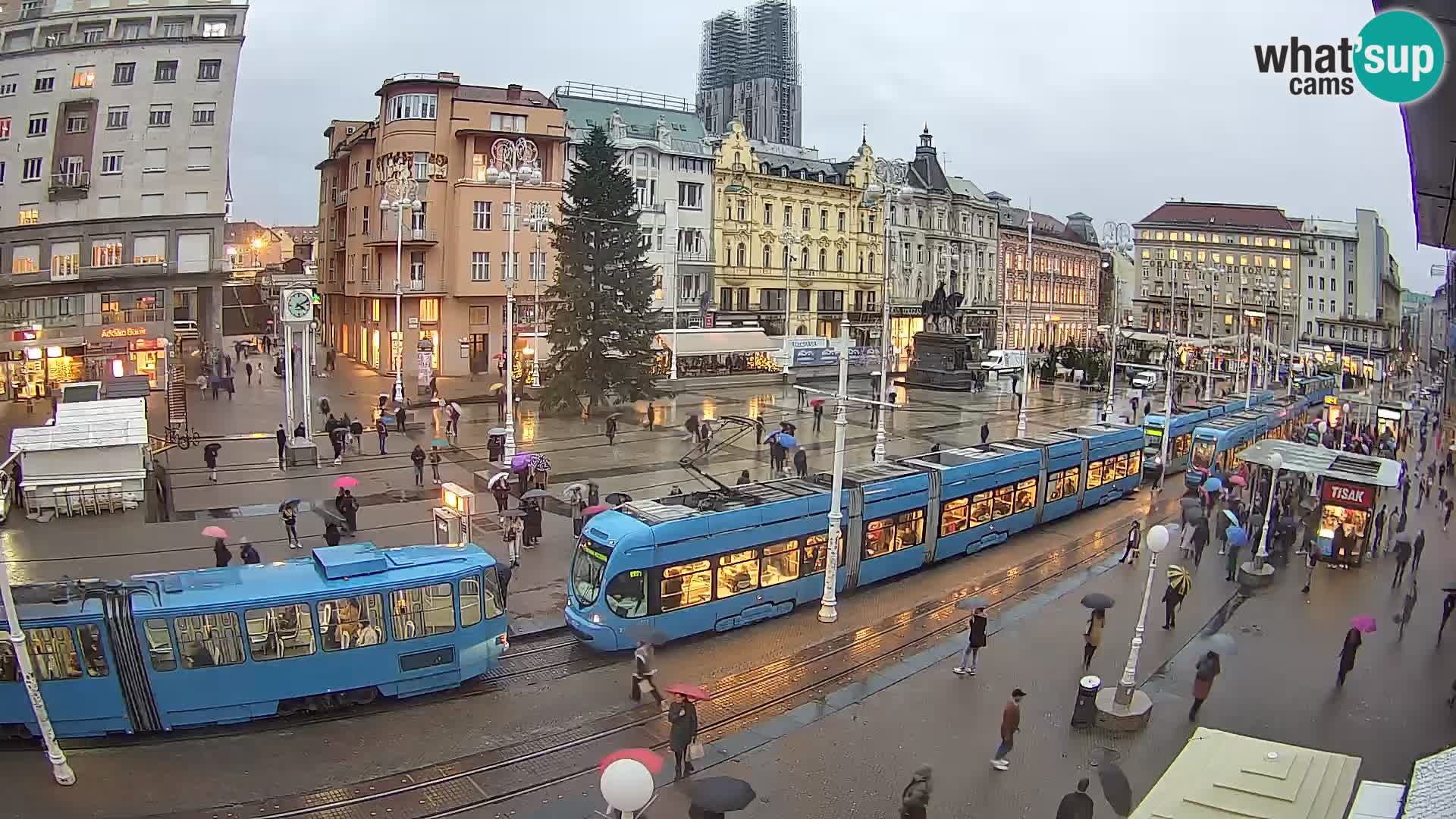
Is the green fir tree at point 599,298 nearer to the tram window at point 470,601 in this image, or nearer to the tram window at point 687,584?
the tram window at point 687,584

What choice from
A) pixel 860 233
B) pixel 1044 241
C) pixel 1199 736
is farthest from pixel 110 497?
pixel 1044 241

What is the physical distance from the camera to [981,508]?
22.9 m

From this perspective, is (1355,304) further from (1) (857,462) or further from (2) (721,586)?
(2) (721,586)

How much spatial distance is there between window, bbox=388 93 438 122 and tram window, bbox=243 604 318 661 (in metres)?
45.2

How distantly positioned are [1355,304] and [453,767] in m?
113

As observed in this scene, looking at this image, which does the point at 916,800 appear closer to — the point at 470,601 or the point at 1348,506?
the point at 470,601

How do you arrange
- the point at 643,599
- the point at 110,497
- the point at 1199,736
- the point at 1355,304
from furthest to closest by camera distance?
the point at 1355,304
the point at 110,497
the point at 643,599
the point at 1199,736

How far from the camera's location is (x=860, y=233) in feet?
244

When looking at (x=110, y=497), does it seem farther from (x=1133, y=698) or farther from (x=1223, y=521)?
(x=1223, y=521)

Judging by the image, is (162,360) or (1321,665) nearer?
(1321,665)

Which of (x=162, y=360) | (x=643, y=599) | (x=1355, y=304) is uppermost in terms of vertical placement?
(x=1355, y=304)

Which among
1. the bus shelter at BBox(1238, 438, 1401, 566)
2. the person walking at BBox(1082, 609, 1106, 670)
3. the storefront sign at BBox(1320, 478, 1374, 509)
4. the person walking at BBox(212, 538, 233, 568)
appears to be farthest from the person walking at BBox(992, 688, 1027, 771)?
the person walking at BBox(212, 538, 233, 568)

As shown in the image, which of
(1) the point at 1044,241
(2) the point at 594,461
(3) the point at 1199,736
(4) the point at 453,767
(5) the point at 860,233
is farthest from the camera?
(1) the point at 1044,241

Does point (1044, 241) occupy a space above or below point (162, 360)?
above
